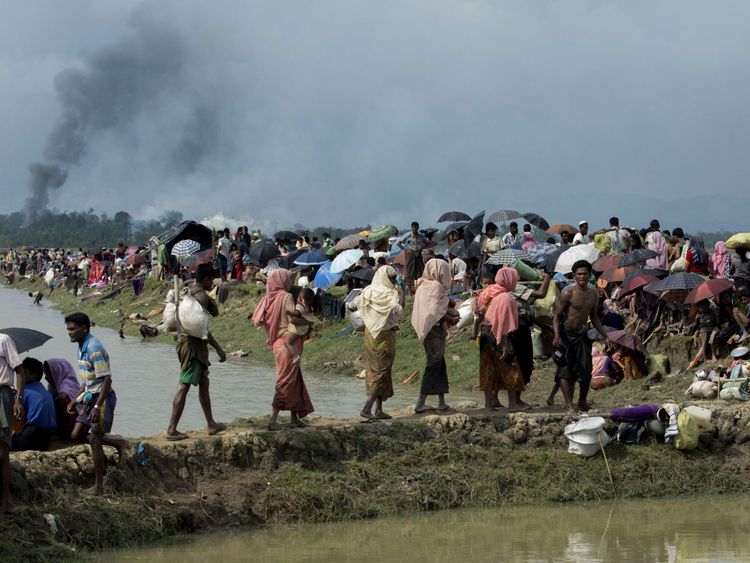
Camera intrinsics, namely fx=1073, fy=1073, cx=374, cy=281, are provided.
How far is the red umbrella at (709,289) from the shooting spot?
14.4 metres

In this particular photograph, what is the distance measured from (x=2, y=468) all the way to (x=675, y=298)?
1047 centimetres

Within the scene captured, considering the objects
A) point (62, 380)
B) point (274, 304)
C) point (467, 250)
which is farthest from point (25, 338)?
point (467, 250)

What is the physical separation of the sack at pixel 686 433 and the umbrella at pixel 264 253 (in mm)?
17616

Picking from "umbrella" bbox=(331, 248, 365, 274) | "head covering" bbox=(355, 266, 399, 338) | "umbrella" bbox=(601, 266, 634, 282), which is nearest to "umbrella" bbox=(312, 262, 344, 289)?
"umbrella" bbox=(331, 248, 365, 274)

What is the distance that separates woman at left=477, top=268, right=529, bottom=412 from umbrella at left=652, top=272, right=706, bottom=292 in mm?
4925

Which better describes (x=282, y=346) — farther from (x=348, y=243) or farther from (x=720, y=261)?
(x=348, y=243)

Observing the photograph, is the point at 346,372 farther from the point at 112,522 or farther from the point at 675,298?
the point at 112,522

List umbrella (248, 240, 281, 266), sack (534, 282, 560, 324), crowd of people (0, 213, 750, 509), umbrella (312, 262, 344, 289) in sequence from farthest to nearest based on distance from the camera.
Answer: umbrella (248, 240, 281, 266), umbrella (312, 262, 344, 289), sack (534, 282, 560, 324), crowd of people (0, 213, 750, 509)

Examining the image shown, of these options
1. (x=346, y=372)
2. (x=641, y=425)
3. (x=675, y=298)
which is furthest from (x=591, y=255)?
(x=641, y=425)

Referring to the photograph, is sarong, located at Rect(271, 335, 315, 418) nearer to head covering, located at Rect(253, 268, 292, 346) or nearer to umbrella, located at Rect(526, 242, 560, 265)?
head covering, located at Rect(253, 268, 292, 346)

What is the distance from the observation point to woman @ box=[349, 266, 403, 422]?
402 inches

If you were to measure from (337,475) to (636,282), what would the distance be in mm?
7860

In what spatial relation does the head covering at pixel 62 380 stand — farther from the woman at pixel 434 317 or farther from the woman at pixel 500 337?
the woman at pixel 500 337

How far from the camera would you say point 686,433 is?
10.3 meters
